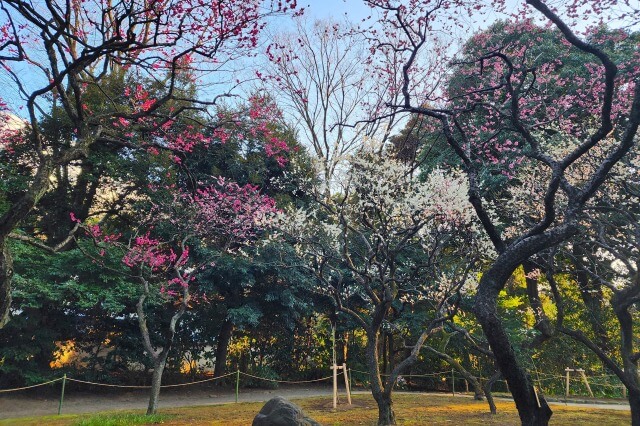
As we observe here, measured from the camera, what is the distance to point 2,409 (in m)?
8.66

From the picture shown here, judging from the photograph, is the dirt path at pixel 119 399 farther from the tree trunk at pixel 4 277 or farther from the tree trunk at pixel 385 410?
the tree trunk at pixel 4 277

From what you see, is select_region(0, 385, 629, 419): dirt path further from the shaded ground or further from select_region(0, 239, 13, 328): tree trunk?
select_region(0, 239, 13, 328): tree trunk

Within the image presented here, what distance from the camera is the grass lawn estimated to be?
7086 millimetres

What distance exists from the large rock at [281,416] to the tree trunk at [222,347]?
7.84 meters

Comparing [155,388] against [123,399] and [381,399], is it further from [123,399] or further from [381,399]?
[381,399]

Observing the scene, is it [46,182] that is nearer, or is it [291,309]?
[46,182]

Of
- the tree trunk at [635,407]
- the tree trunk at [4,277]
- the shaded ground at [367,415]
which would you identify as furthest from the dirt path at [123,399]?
the tree trunk at [4,277]

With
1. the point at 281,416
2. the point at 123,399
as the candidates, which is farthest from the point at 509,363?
the point at 123,399

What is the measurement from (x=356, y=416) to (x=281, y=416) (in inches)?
117

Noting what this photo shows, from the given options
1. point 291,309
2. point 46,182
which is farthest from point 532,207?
point 46,182

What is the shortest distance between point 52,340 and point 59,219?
11.3ft

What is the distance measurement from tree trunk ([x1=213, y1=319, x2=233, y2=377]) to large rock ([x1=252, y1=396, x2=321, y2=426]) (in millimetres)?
7836

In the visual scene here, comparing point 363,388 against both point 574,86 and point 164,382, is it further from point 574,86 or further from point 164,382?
point 574,86

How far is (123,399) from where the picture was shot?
34.8ft
